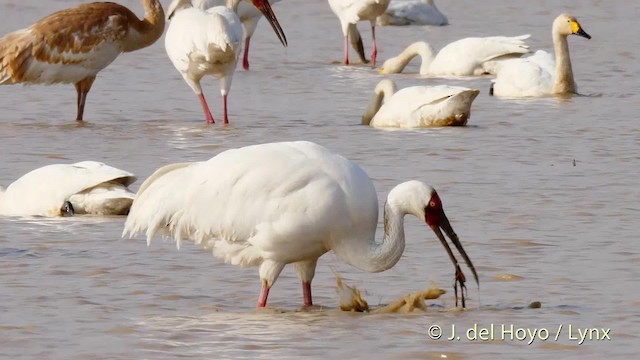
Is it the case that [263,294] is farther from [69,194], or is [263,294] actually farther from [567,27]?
[567,27]

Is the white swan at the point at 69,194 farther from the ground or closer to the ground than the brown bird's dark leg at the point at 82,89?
farther from the ground

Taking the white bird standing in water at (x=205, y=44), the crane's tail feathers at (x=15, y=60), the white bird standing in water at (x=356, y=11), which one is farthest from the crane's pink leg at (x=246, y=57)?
the white bird standing in water at (x=205, y=44)

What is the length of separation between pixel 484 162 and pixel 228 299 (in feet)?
15.4

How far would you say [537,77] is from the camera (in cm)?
1694

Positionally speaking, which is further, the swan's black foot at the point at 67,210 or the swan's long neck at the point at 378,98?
the swan's long neck at the point at 378,98

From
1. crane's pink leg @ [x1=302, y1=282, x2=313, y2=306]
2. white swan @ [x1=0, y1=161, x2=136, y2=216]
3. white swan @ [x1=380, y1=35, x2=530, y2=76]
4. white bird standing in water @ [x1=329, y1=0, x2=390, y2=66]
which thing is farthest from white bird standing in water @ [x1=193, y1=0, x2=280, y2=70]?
crane's pink leg @ [x1=302, y1=282, x2=313, y2=306]

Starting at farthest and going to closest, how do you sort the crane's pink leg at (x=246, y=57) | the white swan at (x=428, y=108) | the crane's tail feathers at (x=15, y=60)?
the crane's pink leg at (x=246, y=57), the crane's tail feathers at (x=15, y=60), the white swan at (x=428, y=108)

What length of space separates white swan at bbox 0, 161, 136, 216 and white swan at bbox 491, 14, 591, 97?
285 inches

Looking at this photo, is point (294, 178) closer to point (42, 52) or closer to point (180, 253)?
point (180, 253)

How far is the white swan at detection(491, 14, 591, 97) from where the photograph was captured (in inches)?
653

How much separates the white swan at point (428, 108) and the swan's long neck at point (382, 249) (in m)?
6.83

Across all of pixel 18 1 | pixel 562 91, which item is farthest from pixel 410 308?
pixel 18 1

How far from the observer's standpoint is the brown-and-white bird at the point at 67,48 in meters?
15.2

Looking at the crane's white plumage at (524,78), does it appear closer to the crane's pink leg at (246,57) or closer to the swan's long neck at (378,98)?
the swan's long neck at (378,98)
